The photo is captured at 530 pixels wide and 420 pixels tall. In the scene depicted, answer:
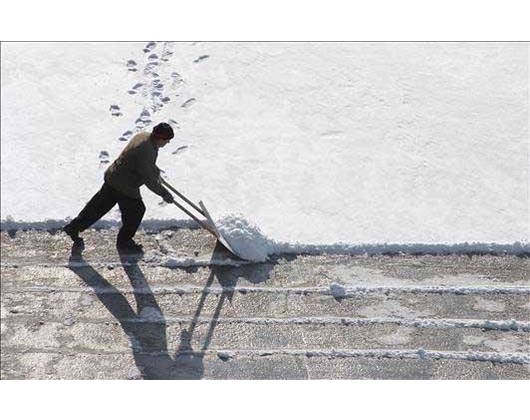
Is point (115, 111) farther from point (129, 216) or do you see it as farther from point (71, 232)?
point (129, 216)

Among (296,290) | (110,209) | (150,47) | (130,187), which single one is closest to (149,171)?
(130,187)

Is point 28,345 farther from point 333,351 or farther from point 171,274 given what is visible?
point 333,351

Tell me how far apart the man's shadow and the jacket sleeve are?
820mm

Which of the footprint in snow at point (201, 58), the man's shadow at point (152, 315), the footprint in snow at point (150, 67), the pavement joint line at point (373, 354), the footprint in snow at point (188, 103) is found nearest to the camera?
the man's shadow at point (152, 315)

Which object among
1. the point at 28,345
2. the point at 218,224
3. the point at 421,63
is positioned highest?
the point at 421,63

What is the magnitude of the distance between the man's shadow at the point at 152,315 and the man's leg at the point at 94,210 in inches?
8.2

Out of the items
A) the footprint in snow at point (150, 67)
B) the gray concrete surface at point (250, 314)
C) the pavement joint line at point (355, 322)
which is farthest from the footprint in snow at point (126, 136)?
the pavement joint line at point (355, 322)

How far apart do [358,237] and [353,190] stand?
0.78 meters

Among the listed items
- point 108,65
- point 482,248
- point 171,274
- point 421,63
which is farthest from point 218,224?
point 421,63

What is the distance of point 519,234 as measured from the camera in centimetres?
765

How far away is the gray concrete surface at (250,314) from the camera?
6.11 metres

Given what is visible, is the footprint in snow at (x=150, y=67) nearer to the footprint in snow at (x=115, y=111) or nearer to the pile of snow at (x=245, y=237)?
the footprint in snow at (x=115, y=111)

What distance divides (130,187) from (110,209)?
0.44 metres

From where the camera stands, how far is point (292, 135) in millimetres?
8859
